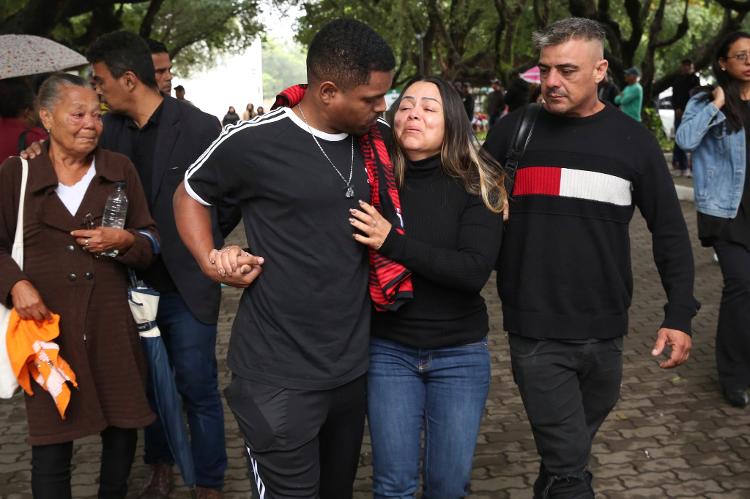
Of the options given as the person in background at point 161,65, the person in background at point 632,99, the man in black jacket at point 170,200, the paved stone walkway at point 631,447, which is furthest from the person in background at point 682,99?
the man in black jacket at point 170,200

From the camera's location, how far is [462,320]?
3.18 metres

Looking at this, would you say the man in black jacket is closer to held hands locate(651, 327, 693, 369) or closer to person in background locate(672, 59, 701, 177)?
held hands locate(651, 327, 693, 369)

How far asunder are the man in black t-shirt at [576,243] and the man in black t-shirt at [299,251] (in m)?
0.76

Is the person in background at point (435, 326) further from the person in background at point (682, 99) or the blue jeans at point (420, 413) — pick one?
the person in background at point (682, 99)

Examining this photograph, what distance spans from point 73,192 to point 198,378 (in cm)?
100

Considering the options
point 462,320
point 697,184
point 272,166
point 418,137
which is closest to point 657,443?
point 697,184

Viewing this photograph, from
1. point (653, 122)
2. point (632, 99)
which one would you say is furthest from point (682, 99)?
point (653, 122)

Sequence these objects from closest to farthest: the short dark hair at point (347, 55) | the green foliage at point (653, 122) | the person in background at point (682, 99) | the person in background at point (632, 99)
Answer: the short dark hair at point (347, 55), the person in background at point (632, 99), the person in background at point (682, 99), the green foliage at point (653, 122)

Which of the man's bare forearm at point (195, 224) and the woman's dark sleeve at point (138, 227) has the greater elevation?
the man's bare forearm at point (195, 224)

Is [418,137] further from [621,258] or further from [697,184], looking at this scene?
[697,184]

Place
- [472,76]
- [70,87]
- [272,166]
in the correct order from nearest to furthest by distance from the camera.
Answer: [272,166] < [70,87] < [472,76]

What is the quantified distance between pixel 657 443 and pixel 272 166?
3.11m

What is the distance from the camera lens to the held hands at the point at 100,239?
3414 millimetres

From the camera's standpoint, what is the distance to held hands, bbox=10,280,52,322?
10.9 feet
